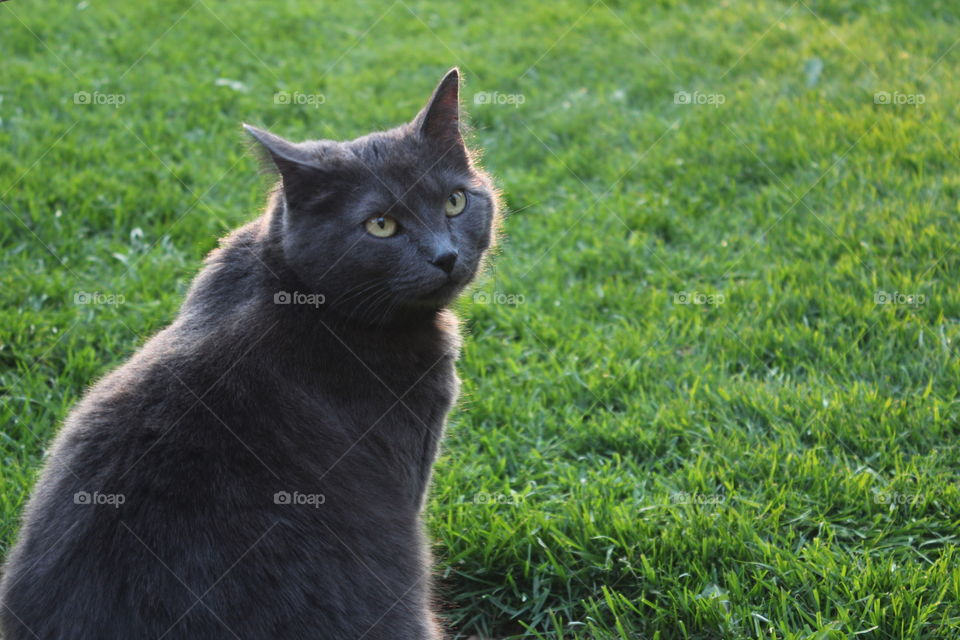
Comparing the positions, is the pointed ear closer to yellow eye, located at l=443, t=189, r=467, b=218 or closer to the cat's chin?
yellow eye, located at l=443, t=189, r=467, b=218

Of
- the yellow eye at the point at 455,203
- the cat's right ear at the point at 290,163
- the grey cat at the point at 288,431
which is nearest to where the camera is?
the grey cat at the point at 288,431

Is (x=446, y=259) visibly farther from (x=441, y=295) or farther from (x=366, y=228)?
(x=366, y=228)

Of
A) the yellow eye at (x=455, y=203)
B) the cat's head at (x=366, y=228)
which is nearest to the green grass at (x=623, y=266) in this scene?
the yellow eye at (x=455, y=203)

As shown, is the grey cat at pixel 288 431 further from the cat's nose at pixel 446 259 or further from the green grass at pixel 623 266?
the green grass at pixel 623 266

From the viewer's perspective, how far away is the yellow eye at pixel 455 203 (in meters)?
2.63

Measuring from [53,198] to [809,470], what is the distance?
360 centimetres

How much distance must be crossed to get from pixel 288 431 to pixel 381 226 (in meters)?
0.64

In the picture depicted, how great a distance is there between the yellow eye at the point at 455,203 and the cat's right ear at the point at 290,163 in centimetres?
41

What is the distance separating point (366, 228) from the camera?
2455 millimetres

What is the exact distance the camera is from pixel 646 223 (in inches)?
174

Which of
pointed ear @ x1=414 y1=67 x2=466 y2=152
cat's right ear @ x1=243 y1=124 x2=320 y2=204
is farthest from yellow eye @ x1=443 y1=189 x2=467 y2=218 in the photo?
cat's right ear @ x1=243 y1=124 x2=320 y2=204

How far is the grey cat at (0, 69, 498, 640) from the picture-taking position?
193 centimetres

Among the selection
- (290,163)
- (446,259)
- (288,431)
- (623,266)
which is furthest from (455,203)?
(623,266)

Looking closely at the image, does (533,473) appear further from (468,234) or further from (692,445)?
(468,234)
